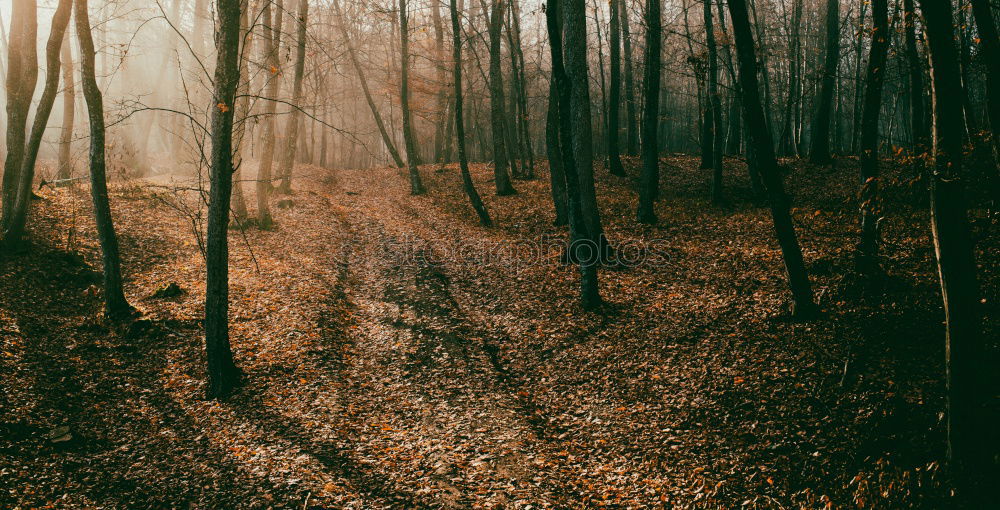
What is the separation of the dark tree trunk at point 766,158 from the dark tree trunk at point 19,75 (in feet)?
44.4

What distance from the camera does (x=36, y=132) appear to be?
10.5 m

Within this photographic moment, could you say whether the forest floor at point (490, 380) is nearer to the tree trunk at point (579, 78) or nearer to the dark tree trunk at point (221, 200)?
the dark tree trunk at point (221, 200)

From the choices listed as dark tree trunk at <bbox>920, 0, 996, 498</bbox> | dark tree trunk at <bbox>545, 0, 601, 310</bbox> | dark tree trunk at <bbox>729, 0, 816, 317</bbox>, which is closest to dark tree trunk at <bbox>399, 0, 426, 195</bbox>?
dark tree trunk at <bbox>545, 0, 601, 310</bbox>

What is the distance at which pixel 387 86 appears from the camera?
2786 centimetres

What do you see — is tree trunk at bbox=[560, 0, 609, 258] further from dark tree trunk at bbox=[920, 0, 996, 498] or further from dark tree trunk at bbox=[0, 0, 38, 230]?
dark tree trunk at bbox=[0, 0, 38, 230]

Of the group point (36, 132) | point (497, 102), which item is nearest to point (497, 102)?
point (497, 102)

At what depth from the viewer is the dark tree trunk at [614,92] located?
19.6 metres

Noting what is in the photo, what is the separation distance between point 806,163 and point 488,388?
17.5 metres

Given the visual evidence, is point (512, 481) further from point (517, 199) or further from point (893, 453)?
point (517, 199)

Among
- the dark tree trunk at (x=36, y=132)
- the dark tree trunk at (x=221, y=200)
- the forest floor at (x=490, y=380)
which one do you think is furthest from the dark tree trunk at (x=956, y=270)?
the dark tree trunk at (x=36, y=132)

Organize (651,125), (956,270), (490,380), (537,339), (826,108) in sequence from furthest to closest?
1. (826,108)
2. (651,125)
3. (537,339)
4. (490,380)
5. (956,270)

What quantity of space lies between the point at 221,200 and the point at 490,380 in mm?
4938

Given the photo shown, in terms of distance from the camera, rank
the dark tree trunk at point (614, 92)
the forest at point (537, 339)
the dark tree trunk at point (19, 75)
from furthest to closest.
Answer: the dark tree trunk at point (614, 92), the dark tree trunk at point (19, 75), the forest at point (537, 339)

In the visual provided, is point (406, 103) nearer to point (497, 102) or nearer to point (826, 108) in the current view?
point (497, 102)
